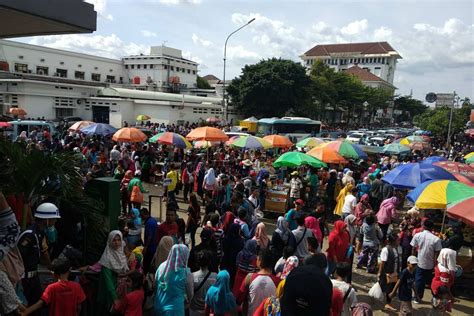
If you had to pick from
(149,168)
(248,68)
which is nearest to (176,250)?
(149,168)

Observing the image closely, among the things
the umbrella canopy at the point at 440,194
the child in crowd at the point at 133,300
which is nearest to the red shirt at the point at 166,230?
the child in crowd at the point at 133,300

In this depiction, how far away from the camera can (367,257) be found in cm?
774

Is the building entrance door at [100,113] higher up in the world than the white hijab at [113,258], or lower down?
higher up

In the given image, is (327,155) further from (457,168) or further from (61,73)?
(61,73)

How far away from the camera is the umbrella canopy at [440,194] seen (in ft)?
23.6

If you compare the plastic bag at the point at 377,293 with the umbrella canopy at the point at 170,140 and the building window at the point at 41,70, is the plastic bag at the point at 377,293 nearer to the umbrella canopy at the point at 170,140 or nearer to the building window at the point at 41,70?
the umbrella canopy at the point at 170,140

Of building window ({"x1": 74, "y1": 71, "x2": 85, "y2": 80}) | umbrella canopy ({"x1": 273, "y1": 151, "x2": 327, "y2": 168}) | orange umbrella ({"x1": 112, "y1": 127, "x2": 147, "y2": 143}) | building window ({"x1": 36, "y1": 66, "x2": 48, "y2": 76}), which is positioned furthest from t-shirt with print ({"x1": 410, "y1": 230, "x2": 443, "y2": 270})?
building window ({"x1": 74, "y1": 71, "x2": 85, "y2": 80})

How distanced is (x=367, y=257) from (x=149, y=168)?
9165mm

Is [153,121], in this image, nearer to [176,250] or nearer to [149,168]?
[149,168]

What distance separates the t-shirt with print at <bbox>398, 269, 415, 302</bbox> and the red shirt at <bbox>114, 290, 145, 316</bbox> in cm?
408

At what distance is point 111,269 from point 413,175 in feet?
27.2

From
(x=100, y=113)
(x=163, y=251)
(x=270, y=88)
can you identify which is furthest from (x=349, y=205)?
(x=100, y=113)

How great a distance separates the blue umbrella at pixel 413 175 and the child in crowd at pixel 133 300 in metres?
7.67

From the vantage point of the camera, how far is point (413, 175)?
9906mm
